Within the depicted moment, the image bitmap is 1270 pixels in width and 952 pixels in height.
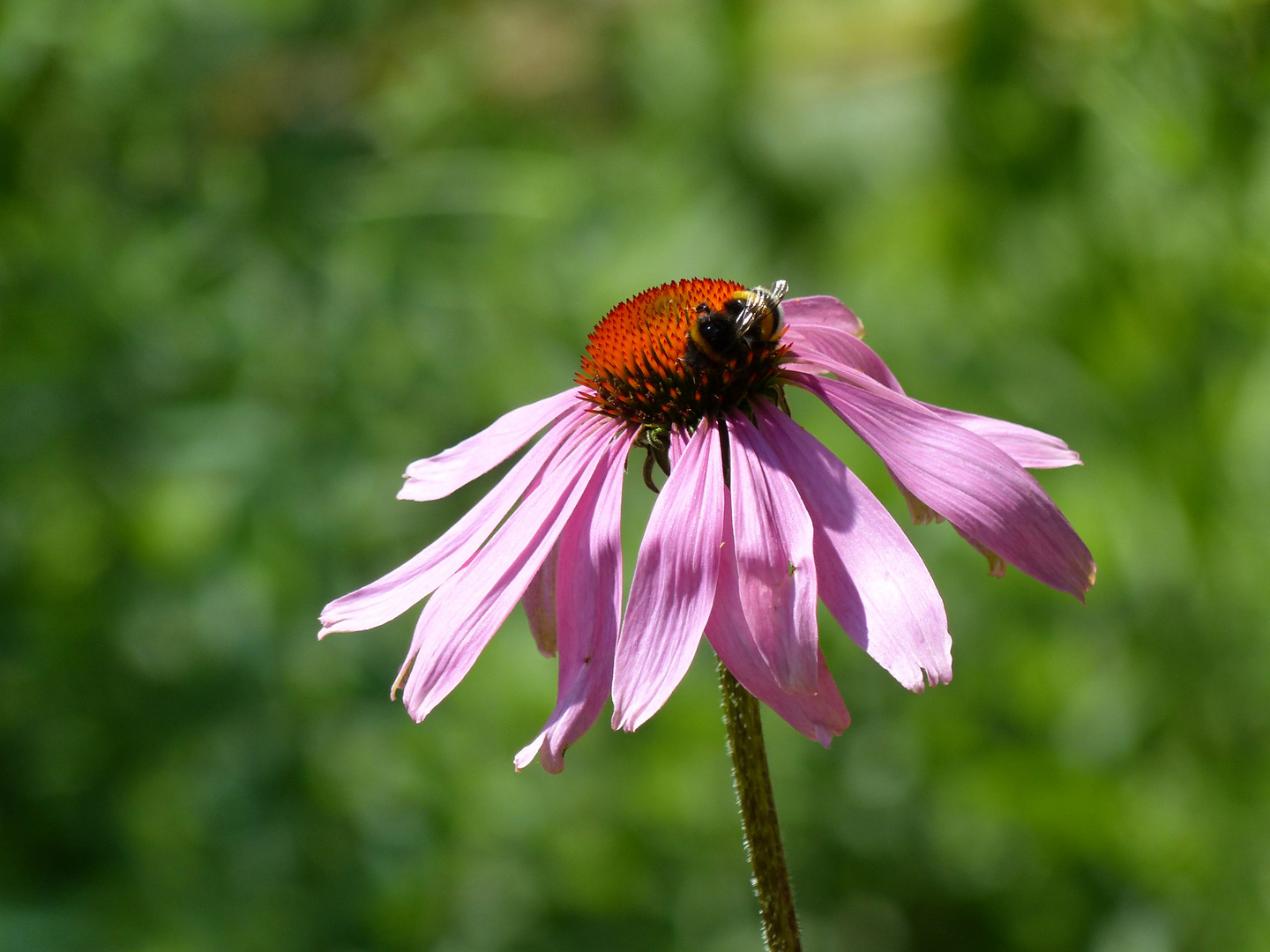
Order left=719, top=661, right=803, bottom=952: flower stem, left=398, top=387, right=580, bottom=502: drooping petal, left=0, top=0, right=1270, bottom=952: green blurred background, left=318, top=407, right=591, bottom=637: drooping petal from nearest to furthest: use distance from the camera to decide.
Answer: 1. left=719, top=661, right=803, bottom=952: flower stem
2. left=318, top=407, right=591, bottom=637: drooping petal
3. left=398, top=387, right=580, bottom=502: drooping petal
4. left=0, top=0, right=1270, bottom=952: green blurred background

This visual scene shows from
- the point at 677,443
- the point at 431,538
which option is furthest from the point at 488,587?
the point at 431,538

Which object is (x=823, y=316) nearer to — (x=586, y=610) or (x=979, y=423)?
(x=979, y=423)

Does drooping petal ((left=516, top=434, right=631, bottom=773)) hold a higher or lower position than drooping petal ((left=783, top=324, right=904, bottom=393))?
lower

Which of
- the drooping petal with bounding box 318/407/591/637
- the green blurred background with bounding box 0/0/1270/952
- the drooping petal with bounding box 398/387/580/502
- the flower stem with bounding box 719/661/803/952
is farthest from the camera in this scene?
the green blurred background with bounding box 0/0/1270/952

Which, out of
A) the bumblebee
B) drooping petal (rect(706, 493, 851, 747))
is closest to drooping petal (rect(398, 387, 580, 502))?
the bumblebee

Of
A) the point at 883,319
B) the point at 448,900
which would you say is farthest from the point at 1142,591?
the point at 448,900

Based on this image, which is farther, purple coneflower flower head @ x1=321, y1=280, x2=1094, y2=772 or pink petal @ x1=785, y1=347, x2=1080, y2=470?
pink petal @ x1=785, y1=347, x2=1080, y2=470

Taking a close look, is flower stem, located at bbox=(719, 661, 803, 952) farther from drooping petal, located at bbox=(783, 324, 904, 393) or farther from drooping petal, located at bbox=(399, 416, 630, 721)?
drooping petal, located at bbox=(783, 324, 904, 393)

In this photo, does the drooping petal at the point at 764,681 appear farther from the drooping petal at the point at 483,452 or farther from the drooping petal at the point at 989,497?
the drooping petal at the point at 483,452
